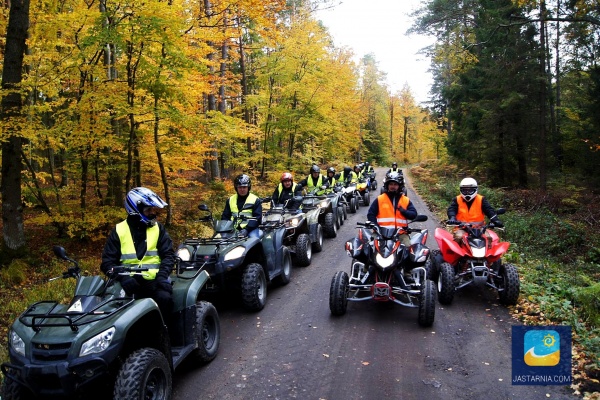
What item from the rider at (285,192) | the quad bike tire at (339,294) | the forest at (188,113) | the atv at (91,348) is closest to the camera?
the atv at (91,348)

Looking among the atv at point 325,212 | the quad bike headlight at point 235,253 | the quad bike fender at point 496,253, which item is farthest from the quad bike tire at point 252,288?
the atv at point 325,212

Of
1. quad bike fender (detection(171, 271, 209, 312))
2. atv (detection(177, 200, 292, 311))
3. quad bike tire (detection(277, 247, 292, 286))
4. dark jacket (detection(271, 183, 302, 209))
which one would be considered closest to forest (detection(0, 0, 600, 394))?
dark jacket (detection(271, 183, 302, 209))

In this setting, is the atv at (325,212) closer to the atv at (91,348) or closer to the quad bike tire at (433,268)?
the quad bike tire at (433,268)

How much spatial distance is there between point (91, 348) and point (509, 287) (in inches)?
220

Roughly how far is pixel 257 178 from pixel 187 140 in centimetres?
1002

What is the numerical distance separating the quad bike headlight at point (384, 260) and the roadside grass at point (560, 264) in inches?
77.8

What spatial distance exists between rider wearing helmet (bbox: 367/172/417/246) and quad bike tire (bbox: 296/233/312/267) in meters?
2.41

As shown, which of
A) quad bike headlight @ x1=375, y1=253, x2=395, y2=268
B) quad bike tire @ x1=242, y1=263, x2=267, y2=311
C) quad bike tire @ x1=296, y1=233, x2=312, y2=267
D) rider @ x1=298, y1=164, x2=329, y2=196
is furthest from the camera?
rider @ x1=298, y1=164, x2=329, y2=196

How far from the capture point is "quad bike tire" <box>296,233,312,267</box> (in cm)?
871

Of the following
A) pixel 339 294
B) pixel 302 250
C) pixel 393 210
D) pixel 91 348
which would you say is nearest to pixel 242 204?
pixel 302 250

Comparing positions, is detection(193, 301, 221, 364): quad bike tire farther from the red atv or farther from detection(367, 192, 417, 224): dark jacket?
the red atv

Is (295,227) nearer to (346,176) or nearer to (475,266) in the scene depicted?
(475,266)

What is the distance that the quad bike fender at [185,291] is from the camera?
13.9 ft

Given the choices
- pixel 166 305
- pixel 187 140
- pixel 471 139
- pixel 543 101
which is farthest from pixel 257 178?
pixel 166 305
